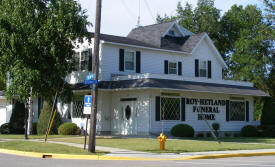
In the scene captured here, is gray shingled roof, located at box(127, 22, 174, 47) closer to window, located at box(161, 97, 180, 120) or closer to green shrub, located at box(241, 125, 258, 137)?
window, located at box(161, 97, 180, 120)

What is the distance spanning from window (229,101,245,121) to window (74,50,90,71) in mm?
11884

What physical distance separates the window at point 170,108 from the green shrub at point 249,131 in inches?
244

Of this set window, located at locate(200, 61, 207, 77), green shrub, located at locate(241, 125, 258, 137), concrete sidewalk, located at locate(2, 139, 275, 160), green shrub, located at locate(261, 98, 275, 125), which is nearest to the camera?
concrete sidewalk, located at locate(2, 139, 275, 160)

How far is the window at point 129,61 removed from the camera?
3034cm

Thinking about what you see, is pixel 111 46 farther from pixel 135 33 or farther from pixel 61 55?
pixel 135 33

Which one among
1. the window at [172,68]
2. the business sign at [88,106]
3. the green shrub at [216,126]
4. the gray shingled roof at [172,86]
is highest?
the window at [172,68]

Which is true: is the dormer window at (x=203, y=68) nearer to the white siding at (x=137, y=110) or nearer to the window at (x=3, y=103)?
the white siding at (x=137, y=110)

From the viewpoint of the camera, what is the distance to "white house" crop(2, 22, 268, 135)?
2720 cm

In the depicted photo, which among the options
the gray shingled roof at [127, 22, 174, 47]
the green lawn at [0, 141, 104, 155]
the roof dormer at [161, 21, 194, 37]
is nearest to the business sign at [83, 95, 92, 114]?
the green lawn at [0, 141, 104, 155]

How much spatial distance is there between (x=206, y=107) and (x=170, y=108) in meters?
3.60

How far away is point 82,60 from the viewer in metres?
30.9

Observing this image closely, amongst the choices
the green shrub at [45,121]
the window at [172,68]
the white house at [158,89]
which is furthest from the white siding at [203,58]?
the green shrub at [45,121]

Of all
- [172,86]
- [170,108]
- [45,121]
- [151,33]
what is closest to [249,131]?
[170,108]

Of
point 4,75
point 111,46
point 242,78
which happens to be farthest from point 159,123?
point 242,78
